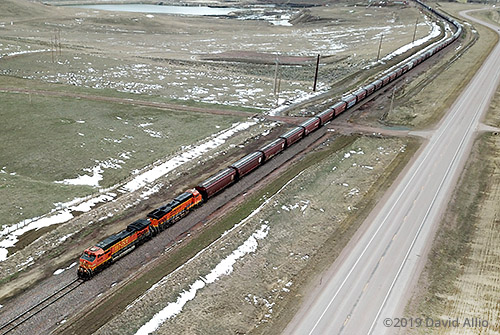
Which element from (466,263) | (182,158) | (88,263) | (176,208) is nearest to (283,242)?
(176,208)

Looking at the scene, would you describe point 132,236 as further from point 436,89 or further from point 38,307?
point 436,89

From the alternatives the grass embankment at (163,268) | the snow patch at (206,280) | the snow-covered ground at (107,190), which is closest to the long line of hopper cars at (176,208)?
the grass embankment at (163,268)

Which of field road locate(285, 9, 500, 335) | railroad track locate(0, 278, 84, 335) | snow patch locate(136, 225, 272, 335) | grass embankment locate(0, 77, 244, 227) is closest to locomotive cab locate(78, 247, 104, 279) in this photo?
railroad track locate(0, 278, 84, 335)

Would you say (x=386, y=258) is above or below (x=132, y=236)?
above

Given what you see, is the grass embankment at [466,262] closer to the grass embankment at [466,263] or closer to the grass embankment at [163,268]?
the grass embankment at [466,263]

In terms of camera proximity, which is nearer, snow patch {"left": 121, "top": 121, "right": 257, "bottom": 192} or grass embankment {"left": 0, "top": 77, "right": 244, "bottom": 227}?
grass embankment {"left": 0, "top": 77, "right": 244, "bottom": 227}

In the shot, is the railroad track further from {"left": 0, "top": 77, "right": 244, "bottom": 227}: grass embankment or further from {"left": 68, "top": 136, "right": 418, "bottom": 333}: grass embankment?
{"left": 0, "top": 77, "right": 244, "bottom": 227}: grass embankment
